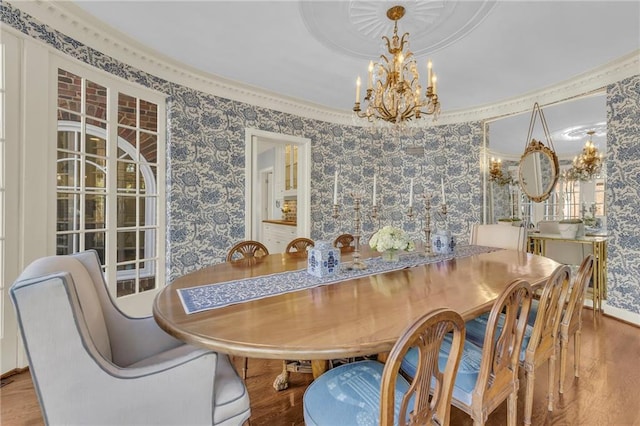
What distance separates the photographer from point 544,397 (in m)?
1.75

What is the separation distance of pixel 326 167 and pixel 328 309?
3.23m

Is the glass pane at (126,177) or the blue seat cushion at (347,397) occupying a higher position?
the glass pane at (126,177)

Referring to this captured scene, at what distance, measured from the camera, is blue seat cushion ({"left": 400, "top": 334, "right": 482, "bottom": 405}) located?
46.3 inches

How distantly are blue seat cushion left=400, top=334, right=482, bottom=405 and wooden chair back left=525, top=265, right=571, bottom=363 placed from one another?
0.27m

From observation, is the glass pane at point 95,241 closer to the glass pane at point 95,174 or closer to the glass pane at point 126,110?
the glass pane at point 95,174

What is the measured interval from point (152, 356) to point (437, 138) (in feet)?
14.2

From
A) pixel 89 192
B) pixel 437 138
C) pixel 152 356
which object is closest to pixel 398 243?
pixel 152 356

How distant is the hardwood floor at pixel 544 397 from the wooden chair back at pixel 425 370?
33.8 inches

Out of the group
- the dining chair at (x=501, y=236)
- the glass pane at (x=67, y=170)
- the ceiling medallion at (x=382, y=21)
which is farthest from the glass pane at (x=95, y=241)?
the dining chair at (x=501, y=236)

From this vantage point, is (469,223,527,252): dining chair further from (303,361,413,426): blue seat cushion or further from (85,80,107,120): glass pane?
(85,80,107,120): glass pane

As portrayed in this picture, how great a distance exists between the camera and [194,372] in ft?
3.15

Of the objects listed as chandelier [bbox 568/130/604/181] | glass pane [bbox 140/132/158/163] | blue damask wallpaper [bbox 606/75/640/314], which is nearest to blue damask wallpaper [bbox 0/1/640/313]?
blue damask wallpaper [bbox 606/75/640/314]

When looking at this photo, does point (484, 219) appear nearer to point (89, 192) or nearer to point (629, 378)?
point (629, 378)

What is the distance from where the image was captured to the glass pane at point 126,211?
266 cm
